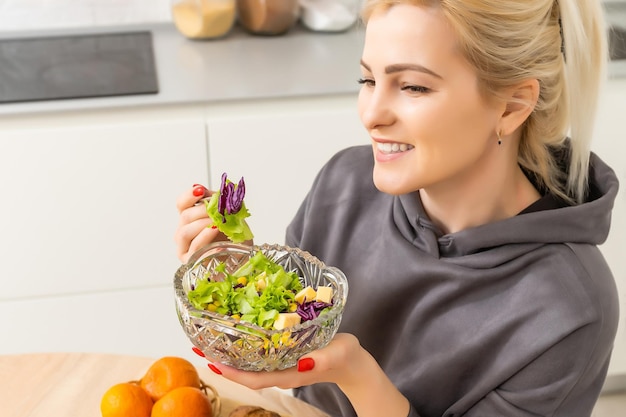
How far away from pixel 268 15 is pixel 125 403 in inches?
56.9

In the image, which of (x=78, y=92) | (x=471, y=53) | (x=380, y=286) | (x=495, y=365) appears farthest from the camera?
(x=78, y=92)

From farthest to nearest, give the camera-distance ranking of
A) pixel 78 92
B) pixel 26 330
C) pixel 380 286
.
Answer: pixel 26 330
pixel 78 92
pixel 380 286

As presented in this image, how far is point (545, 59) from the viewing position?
3.76 ft

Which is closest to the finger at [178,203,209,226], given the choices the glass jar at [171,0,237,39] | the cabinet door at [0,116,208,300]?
the cabinet door at [0,116,208,300]

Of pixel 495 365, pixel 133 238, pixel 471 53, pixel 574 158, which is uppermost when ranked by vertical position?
pixel 471 53

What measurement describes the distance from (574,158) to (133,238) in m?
1.16

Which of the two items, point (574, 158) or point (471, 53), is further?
point (574, 158)

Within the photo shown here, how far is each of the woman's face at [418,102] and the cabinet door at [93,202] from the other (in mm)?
888

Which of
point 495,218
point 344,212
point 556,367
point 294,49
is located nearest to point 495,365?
point 556,367

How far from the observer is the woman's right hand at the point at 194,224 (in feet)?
3.99

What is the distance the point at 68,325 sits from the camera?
216 cm

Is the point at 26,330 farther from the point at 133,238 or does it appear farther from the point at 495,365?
the point at 495,365

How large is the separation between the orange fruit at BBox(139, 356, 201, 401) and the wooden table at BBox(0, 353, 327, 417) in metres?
0.07

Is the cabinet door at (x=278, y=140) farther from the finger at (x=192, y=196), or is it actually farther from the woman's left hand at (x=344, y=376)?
the woman's left hand at (x=344, y=376)
